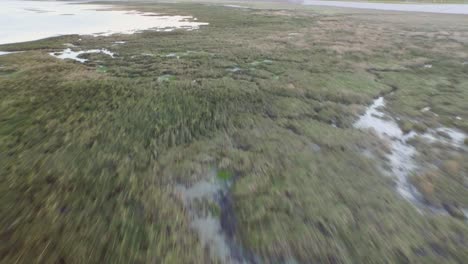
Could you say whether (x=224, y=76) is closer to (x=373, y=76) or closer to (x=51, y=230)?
(x=373, y=76)

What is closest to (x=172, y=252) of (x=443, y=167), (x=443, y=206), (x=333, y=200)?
(x=333, y=200)

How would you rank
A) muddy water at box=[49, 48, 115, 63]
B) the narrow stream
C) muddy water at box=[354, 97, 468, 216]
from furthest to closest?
1. muddy water at box=[49, 48, 115, 63]
2. muddy water at box=[354, 97, 468, 216]
3. the narrow stream

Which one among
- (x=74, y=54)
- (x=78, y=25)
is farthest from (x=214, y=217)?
(x=78, y=25)

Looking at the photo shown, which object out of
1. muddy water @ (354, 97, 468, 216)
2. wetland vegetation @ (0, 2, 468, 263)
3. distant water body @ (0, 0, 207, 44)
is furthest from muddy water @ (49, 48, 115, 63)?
muddy water @ (354, 97, 468, 216)

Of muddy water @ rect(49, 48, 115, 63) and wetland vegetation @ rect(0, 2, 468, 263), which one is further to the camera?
muddy water @ rect(49, 48, 115, 63)

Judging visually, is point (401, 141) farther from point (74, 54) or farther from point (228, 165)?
point (74, 54)

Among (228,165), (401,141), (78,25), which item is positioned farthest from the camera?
(78,25)

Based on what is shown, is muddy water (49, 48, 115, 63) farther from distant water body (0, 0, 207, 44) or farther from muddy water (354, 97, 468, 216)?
muddy water (354, 97, 468, 216)
